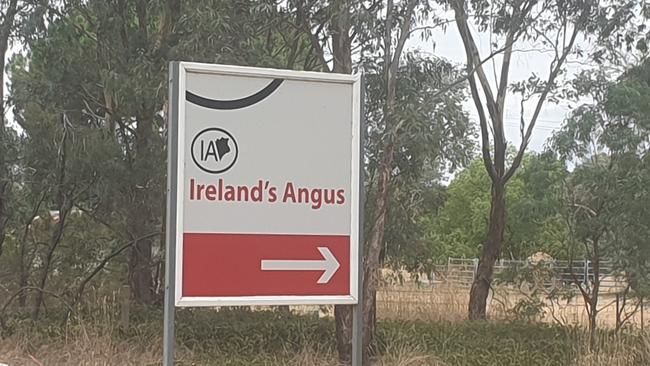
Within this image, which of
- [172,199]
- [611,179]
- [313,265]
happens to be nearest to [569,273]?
[611,179]

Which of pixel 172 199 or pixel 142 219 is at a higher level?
pixel 172 199

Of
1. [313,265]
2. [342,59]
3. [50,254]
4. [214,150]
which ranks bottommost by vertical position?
[50,254]

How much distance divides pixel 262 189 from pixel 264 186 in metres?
0.02

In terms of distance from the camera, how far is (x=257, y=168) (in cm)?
566

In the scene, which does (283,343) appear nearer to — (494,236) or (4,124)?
(4,124)

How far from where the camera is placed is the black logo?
5.52 metres

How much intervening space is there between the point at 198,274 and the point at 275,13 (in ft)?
23.9

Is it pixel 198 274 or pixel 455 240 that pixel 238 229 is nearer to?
pixel 198 274

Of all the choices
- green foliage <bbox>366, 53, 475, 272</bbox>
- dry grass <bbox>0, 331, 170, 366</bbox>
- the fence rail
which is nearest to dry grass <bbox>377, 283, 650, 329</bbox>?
the fence rail

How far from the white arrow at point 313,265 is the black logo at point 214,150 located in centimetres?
65

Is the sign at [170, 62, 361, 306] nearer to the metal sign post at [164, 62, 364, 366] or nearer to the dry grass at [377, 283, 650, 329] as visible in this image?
the metal sign post at [164, 62, 364, 366]

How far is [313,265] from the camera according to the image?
5.78 meters

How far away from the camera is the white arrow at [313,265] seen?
5.67 metres

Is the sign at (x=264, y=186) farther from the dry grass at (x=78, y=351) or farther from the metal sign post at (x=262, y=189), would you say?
the dry grass at (x=78, y=351)
